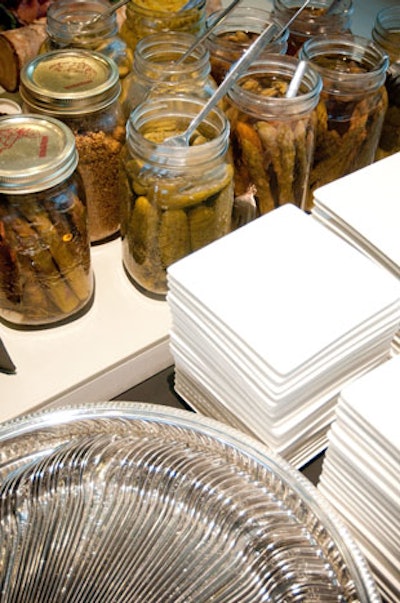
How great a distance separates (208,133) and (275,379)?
0.30 m

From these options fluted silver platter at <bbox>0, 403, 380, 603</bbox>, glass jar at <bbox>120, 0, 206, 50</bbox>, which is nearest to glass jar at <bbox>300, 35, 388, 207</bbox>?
glass jar at <bbox>120, 0, 206, 50</bbox>

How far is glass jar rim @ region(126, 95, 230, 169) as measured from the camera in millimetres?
658

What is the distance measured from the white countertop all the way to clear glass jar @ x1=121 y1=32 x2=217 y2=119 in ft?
0.71

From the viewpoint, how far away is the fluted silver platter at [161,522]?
1.44 ft

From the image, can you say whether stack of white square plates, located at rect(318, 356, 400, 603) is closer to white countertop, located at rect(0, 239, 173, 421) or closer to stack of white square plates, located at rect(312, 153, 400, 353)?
stack of white square plates, located at rect(312, 153, 400, 353)

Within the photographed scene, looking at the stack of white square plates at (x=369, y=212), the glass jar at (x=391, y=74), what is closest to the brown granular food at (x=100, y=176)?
the stack of white square plates at (x=369, y=212)

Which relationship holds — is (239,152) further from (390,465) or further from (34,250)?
(390,465)

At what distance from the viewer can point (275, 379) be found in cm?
52

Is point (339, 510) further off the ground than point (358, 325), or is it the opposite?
point (358, 325)

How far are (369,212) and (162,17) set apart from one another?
1.19ft

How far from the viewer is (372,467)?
1.64 feet

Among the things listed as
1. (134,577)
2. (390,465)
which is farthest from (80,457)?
(390,465)

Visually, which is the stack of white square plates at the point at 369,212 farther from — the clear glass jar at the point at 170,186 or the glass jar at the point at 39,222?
the glass jar at the point at 39,222

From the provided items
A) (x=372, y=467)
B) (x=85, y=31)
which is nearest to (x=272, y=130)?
(x=85, y=31)
